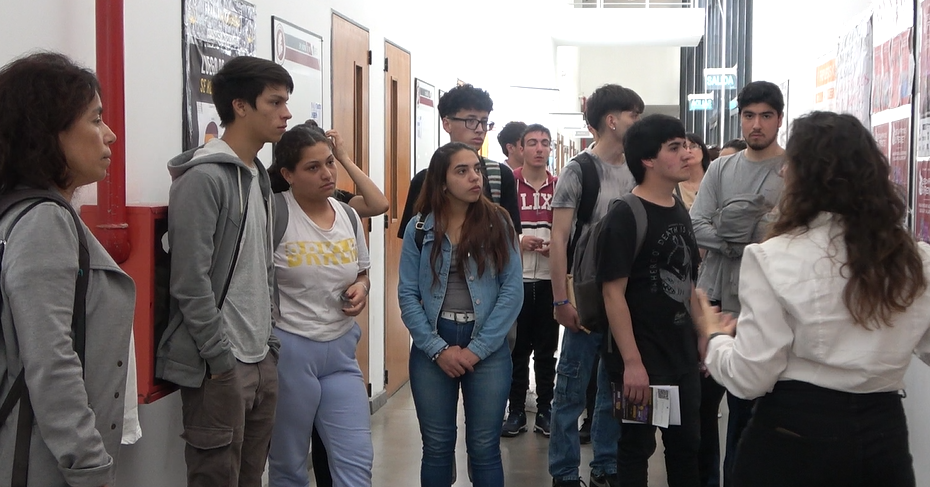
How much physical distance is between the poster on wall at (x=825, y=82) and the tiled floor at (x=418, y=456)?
2.05m

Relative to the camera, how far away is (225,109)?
8.80ft

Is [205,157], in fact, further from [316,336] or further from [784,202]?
[784,202]

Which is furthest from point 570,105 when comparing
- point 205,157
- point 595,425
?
point 205,157

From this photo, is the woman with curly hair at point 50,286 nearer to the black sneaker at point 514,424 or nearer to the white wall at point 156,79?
the white wall at point 156,79

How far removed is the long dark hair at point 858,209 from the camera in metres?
1.86

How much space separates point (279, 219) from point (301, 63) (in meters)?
1.44

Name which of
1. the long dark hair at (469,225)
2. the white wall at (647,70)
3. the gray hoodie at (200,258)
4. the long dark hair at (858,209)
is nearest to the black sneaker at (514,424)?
the long dark hair at (469,225)

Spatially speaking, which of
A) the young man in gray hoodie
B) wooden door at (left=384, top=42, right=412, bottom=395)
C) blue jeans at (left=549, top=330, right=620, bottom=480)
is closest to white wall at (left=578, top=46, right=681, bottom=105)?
wooden door at (left=384, top=42, right=412, bottom=395)

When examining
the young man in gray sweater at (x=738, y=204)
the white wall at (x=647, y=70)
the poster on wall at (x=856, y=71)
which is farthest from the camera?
the white wall at (x=647, y=70)

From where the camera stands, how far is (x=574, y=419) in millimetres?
3883

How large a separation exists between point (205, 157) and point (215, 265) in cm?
30

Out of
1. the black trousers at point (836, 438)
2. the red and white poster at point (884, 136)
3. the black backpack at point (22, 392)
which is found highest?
the red and white poster at point (884, 136)

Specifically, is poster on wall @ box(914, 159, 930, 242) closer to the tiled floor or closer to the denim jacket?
the denim jacket

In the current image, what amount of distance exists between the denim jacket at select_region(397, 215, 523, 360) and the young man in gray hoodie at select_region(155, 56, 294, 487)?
0.53 metres
